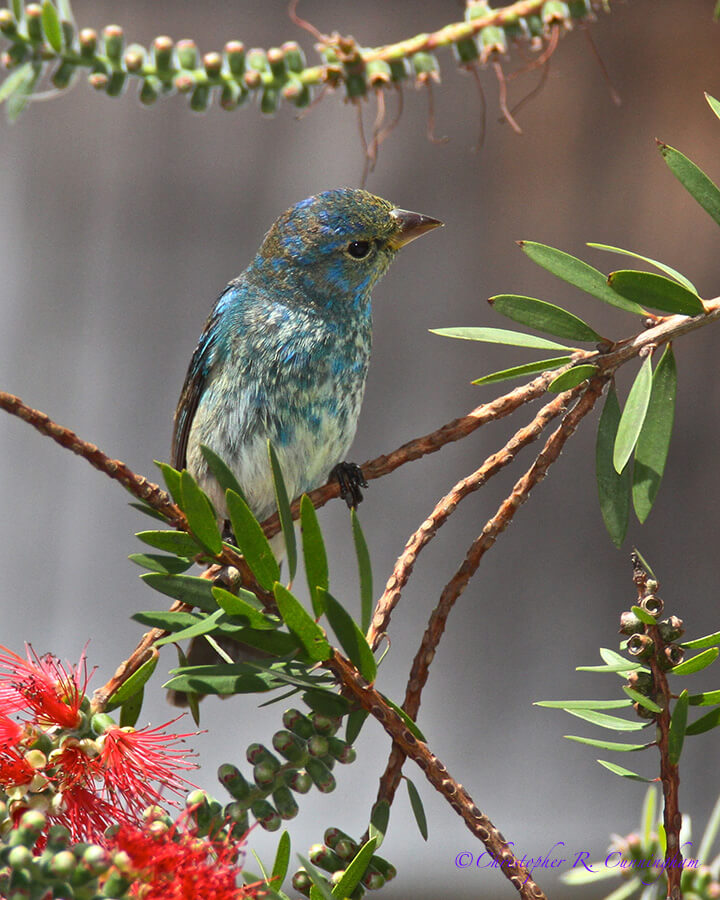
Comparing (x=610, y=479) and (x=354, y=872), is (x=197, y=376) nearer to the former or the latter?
(x=610, y=479)

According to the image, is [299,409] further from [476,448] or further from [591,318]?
[591,318]

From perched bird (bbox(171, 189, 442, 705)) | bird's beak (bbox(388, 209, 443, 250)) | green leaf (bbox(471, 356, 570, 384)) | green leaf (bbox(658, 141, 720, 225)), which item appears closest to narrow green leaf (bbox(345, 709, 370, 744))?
green leaf (bbox(471, 356, 570, 384))

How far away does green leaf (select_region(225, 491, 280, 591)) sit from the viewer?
1.69 ft

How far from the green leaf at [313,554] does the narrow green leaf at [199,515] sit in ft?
0.17

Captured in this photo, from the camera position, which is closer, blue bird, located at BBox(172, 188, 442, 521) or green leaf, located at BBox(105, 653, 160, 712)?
green leaf, located at BBox(105, 653, 160, 712)

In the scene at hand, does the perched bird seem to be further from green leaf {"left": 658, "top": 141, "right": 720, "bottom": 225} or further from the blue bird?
green leaf {"left": 658, "top": 141, "right": 720, "bottom": 225}

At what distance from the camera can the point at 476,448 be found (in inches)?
77.8

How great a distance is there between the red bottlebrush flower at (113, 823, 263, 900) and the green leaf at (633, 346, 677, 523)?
12.5 inches

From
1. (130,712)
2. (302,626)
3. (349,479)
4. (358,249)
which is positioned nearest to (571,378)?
(302,626)

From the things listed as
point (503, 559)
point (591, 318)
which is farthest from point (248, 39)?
point (503, 559)

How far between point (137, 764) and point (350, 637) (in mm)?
138

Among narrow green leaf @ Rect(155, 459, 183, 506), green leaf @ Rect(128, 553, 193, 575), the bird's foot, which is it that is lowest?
green leaf @ Rect(128, 553, 193, 575)

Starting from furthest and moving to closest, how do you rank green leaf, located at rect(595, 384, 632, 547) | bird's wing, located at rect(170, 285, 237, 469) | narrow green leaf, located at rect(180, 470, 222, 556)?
1. bird's wing, located at rect(170, 285, 237, 469)
2. green leaf, located at rect(595, 384, 632, 547)
3. narrow green leaf, located at rect(180, 470, 222, 556)

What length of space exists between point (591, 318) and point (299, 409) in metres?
0.97
